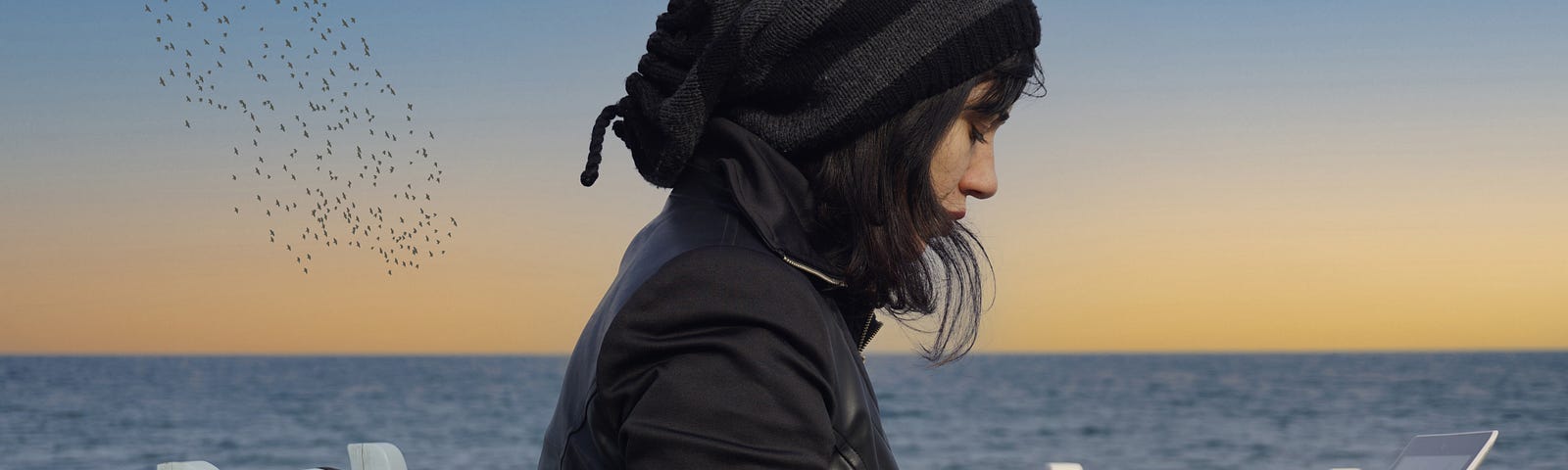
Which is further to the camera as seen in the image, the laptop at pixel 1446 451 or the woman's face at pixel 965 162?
the laptop at pixel 1446 451

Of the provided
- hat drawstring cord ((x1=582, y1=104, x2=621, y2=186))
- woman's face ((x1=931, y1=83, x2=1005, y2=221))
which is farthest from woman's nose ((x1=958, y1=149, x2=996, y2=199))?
hat drawstring cord ((x1=582, y1=104, x2=621, y2=186))

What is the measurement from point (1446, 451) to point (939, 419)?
2369 cm

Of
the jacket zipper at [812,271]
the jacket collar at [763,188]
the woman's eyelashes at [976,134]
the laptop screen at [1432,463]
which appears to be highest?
the woman's eyelashes at [976,134]

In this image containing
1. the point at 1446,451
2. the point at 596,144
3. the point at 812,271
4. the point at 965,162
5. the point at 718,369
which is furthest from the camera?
the point at 1446,451

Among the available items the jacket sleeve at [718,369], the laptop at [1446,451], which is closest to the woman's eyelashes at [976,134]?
the jacket sleeve at [718,369]

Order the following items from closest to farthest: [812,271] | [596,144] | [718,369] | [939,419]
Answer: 1. [718,369]
2. [812,271]
3. [596,144]
4. [939,419]

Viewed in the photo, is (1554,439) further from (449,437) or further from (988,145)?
(988,145)

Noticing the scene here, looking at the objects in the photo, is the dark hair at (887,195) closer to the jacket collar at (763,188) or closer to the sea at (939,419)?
the jacket collar at (763,188)

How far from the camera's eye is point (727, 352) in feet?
3.00

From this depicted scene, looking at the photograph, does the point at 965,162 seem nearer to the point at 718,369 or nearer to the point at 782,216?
the point at 782,216

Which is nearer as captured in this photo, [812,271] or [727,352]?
[727,352]

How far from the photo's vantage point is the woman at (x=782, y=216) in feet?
3.01

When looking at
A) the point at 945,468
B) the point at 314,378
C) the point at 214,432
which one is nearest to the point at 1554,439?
the point at 945,468

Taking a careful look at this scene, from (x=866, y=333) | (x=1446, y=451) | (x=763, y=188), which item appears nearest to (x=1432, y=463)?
(x=1446, y=451)
